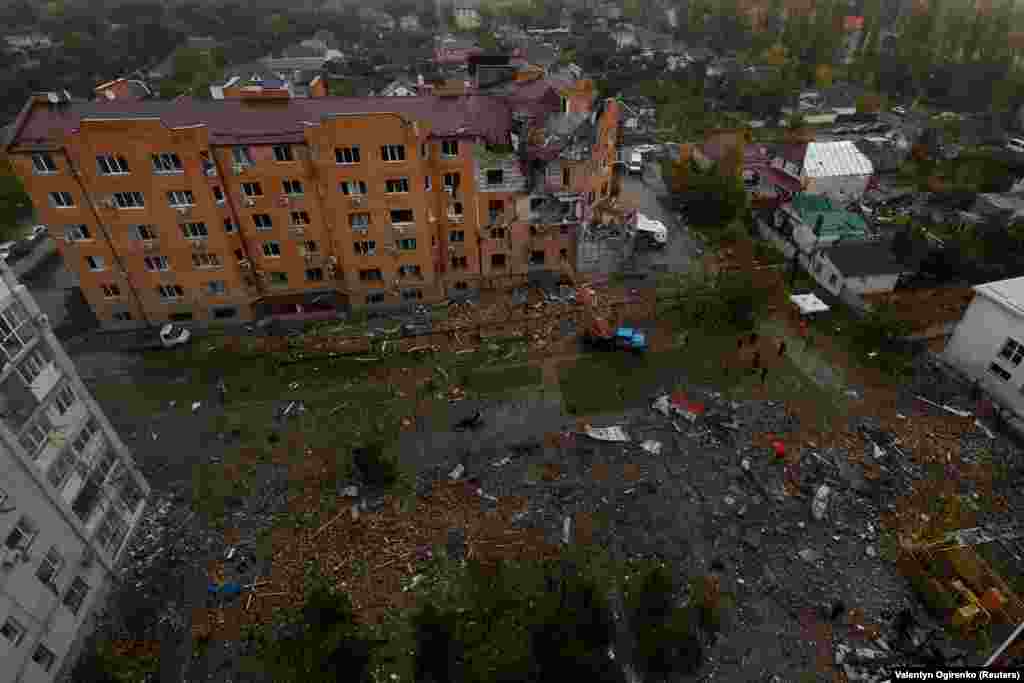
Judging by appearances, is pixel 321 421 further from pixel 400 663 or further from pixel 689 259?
pixel 689 259

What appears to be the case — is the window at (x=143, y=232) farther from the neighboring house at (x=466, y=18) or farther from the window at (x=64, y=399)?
the neighboring house at (x=466, y=18)

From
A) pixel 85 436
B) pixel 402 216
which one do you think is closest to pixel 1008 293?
→ pixel 402 216

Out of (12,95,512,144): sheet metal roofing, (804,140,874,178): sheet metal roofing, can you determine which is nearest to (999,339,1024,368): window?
(804,140,874,178): sheet metal roofing

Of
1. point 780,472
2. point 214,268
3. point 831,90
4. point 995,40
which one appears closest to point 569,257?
point 780,472

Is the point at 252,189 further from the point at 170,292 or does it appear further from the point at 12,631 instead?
the point at 12,631

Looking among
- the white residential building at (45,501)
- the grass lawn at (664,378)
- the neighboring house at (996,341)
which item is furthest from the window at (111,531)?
the neighboring house at (996,341)
